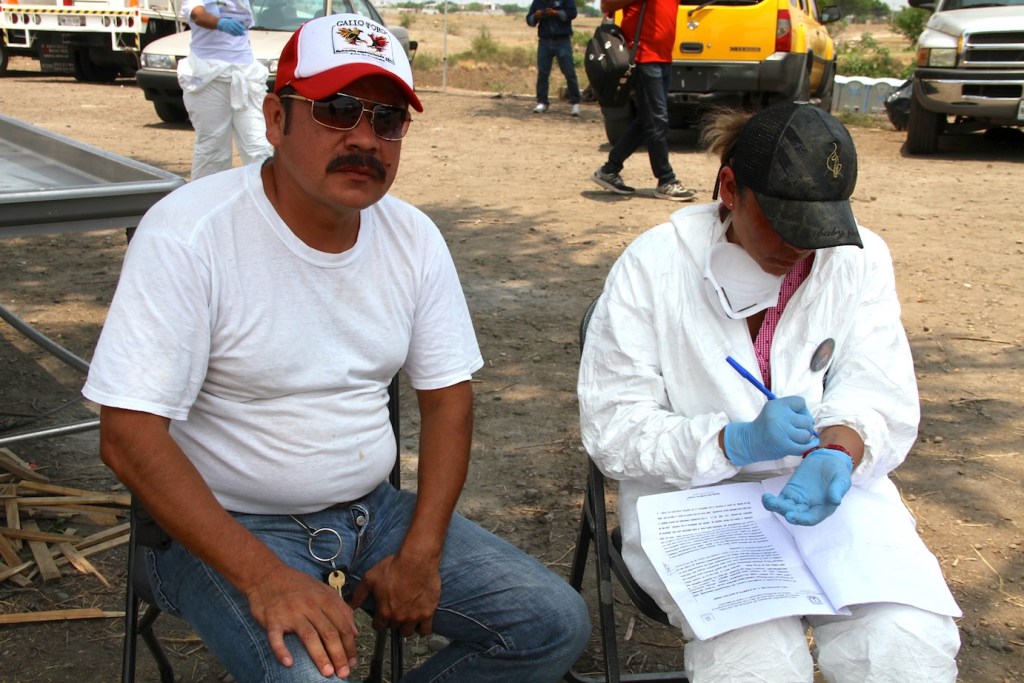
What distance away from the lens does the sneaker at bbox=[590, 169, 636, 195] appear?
8273mm

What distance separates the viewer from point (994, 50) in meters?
9.80

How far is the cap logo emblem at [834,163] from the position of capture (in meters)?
2.09

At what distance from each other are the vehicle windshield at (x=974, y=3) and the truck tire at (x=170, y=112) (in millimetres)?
8526

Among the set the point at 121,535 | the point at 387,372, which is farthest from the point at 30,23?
the point at 387,372

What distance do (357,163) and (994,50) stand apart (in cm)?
953

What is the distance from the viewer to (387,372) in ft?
7.09

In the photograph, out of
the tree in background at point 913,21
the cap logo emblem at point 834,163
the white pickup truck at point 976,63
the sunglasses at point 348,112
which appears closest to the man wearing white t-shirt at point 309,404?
the sunglasses at point 348,112

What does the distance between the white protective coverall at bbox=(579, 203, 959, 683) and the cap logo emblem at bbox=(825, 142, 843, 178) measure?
0.22m

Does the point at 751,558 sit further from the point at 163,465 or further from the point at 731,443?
the point at 163,465

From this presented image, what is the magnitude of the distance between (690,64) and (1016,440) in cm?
693

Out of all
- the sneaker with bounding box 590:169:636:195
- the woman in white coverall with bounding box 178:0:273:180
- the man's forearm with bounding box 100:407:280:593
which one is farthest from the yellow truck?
the man's forearm with bounding box 100:407:280:593

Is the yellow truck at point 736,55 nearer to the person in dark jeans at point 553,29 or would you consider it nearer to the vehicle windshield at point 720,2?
the vehicle windshield at point 720,2

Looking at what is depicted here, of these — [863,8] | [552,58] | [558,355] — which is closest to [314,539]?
[558,355]

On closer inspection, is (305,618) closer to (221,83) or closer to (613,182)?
(221,83)
